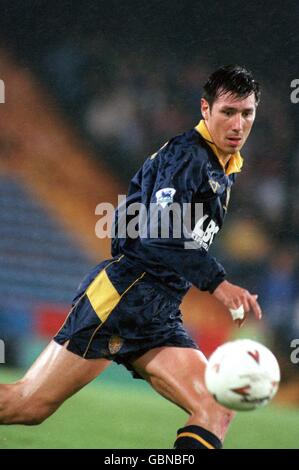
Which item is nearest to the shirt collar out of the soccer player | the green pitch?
the soccer player

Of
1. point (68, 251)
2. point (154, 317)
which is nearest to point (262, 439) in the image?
point (154, 317)

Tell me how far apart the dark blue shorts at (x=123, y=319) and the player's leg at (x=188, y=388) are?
0.19ft

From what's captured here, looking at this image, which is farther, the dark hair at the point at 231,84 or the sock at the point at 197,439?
the dark hair at the point at 231,84

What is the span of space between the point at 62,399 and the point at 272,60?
4863mm

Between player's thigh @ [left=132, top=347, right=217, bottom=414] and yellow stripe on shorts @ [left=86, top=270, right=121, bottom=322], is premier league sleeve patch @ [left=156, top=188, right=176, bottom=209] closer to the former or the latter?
yellow stripe on shorts @ [left=86, top=270, right=121, bottom=322]

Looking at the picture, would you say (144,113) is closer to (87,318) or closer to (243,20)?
(243,20)

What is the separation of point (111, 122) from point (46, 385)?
4.36 m

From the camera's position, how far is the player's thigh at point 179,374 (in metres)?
3.65

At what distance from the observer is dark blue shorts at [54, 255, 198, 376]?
375cm

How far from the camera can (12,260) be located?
305 inches

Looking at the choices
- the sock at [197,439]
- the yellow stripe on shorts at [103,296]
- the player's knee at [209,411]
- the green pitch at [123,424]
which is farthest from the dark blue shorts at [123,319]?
the green pitch at [123,424]

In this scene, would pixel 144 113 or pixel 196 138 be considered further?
pixel 144 113

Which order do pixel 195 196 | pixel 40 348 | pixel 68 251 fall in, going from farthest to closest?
pixel 68 251 → pixel 40 348 → pixel 195 196

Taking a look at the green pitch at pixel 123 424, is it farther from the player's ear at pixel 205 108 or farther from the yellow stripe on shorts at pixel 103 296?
the player's ear at pixel 205 108
